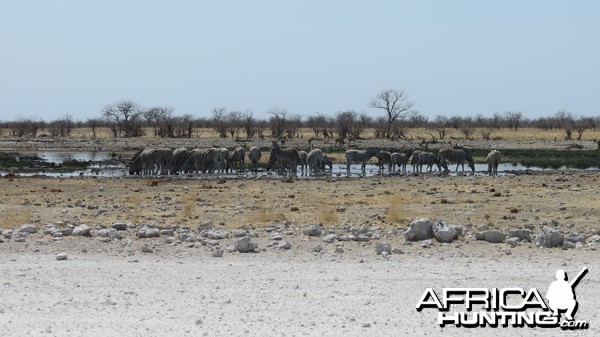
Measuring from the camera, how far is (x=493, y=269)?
10.8 m

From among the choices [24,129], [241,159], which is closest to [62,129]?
[24,129]

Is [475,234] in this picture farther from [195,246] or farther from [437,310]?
[437,310]

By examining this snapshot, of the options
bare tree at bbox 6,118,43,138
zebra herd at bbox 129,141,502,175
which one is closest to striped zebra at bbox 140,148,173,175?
zebra herd at bbox 129,141,502,175

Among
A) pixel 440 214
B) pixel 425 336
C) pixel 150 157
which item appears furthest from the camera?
pixel 150 157

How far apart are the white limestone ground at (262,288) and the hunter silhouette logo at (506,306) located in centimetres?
15

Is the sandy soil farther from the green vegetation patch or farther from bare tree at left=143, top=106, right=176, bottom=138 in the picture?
bare tree at left=143, top=106, right=176, bottom=138

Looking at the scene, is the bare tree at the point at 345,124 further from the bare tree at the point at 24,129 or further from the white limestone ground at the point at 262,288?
the white limestone ground at the point at 262,288

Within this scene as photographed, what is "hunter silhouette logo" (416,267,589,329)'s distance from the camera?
26.0 ft

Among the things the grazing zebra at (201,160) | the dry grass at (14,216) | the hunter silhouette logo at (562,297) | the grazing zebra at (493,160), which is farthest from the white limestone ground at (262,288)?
the grazing zebra at (201,160)

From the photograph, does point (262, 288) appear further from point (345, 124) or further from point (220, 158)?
point (345, 124)

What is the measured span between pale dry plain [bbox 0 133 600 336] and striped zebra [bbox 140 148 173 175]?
15.3 metres

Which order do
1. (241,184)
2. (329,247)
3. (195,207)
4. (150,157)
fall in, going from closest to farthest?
(329,247), (195,207), (241,184), (150,157)

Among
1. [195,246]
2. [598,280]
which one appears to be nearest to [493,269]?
[598,280]

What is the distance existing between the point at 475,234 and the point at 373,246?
1.83 meters
